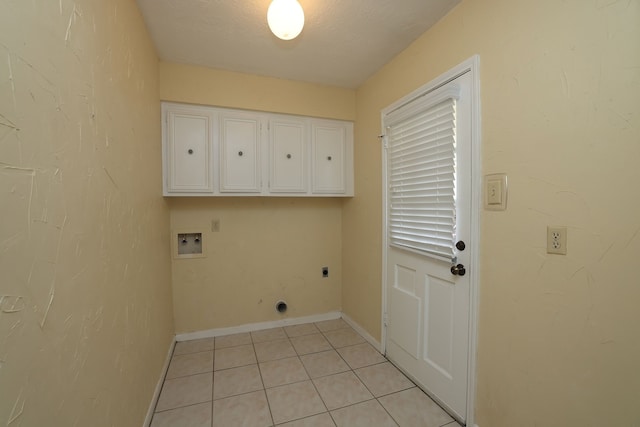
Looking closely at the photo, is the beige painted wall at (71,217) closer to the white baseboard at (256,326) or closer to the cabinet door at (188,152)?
the cabinet door at (188,152)

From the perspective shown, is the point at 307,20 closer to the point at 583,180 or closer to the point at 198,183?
the point at 198,183

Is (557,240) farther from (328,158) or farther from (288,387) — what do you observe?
→ (328,158)

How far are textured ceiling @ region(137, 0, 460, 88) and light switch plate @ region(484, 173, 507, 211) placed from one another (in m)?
1.10

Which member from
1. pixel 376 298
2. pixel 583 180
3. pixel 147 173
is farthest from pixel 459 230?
pixel 147 173

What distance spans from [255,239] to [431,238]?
1770 millimetres

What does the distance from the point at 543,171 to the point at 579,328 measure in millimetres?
668

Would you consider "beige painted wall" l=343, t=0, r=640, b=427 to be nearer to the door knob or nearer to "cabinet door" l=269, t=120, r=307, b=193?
the door knob

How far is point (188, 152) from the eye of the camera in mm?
2373

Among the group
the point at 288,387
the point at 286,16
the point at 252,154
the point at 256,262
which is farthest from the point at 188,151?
the point at 288,387

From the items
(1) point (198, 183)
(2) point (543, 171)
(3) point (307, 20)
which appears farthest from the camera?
(1) point (198, 183)

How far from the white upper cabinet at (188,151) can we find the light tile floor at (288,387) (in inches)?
58.8

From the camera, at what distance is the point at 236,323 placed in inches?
109

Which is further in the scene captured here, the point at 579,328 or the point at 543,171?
the point at 543,171

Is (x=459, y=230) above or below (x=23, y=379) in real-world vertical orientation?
above
